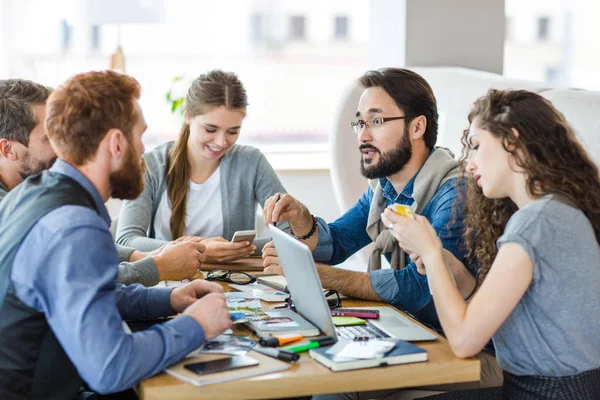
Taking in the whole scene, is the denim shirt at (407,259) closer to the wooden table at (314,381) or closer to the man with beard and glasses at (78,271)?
the wooden table at (314,381)

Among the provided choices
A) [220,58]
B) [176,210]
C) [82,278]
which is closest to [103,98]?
[82,278]

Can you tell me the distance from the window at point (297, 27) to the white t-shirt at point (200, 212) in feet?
8.21

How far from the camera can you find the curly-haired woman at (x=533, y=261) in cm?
161

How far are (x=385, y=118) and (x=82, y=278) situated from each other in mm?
1209

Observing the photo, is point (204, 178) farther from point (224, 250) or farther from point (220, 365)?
point (220, 365)

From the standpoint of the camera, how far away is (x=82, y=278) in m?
1.47

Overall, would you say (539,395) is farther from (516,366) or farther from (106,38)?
(106,38)

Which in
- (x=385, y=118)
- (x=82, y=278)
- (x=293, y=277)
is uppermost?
(x=385, y=118)

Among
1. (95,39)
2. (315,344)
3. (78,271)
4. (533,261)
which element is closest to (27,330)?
(78,271)

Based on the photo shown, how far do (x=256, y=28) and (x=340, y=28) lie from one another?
561 millimetres

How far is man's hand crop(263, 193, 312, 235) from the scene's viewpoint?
96.9 inches

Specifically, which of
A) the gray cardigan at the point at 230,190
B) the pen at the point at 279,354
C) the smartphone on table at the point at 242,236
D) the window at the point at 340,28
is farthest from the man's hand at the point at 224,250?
the window at the point at 340,28

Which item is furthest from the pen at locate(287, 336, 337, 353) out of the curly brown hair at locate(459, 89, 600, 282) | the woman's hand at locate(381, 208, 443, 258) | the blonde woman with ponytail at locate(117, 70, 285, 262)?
the blonde woman with ponytail at locate(117, 70, 285, 262)

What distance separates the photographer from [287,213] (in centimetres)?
250
